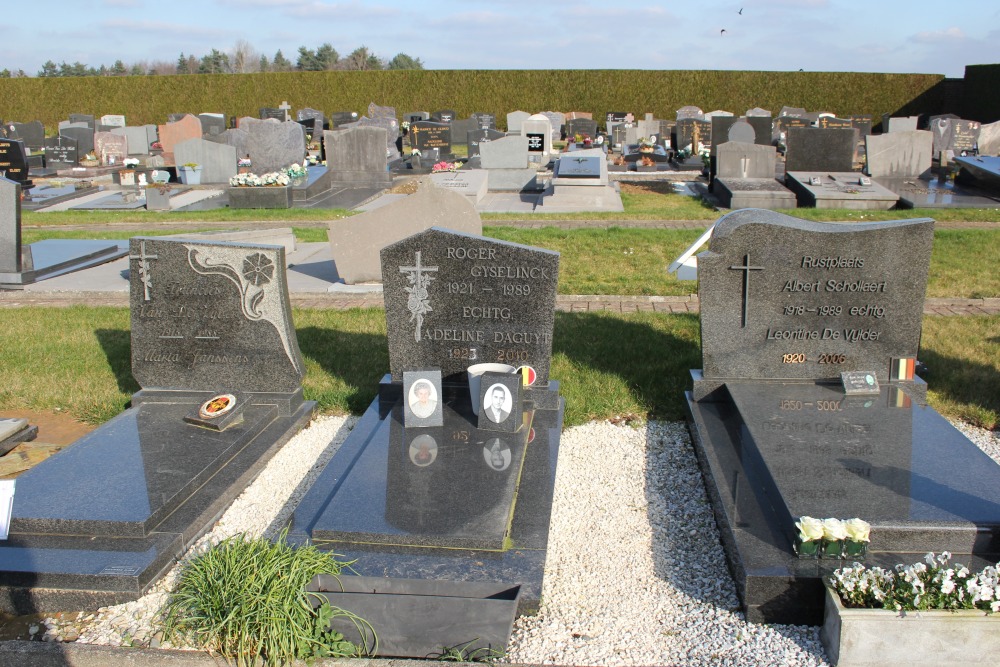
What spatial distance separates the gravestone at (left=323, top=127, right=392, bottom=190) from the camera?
61.6 ft

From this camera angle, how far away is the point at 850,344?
5.74 m

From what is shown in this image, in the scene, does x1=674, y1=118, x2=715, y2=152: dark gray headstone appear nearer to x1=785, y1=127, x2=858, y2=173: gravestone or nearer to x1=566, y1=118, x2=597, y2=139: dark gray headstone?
x1=566, y1=118, x2=597, y2=139: dark gray headstone

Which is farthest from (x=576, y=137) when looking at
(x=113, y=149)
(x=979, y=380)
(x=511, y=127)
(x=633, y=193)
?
(x=979, y=380)

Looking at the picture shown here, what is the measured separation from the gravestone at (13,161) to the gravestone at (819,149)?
17312mm

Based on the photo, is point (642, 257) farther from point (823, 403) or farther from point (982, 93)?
point (982, 93)

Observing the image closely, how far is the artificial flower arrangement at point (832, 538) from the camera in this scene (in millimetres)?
3805

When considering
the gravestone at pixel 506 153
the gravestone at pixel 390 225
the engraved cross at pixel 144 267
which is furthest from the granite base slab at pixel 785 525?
the gravestone at pixel 506 153

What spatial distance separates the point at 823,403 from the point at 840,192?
34.1ft

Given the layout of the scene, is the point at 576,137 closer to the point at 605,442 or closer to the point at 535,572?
the point at 605,442

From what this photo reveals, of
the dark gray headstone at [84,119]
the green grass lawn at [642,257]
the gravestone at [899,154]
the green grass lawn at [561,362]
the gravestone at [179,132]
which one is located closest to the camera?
the green grass lawn at [561,362]

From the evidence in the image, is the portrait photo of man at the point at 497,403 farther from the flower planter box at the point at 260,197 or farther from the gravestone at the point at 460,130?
the gravestone at the point at 460,130

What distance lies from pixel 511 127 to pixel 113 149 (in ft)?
44.3

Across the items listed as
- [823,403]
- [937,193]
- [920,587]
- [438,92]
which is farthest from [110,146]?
[920,587]

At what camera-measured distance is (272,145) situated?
62.8ft
